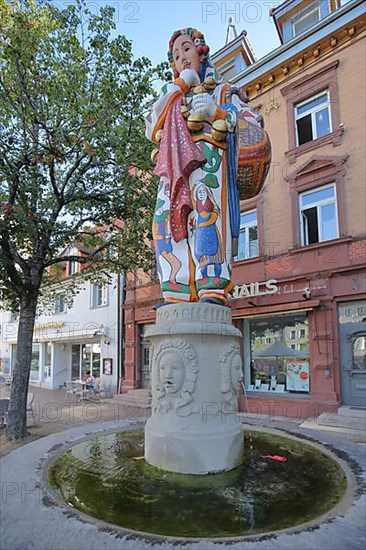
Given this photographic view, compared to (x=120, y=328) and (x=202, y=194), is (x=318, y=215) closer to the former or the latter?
(x=202, y=194)

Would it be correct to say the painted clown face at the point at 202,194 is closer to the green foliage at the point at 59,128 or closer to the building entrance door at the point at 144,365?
the green foliage at the point at 59,128

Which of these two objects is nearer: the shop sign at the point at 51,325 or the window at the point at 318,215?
the window at the point at 318,215

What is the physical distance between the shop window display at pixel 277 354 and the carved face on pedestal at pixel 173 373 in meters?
8.21

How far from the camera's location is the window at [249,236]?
12.8 m

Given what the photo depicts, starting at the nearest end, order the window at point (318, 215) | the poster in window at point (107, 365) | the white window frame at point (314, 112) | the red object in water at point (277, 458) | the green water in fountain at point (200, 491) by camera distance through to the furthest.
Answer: the green water in fountain at point (200, 491)
the red object in water at point (277, 458)
the window at point (318, 215)
the white window frame at point (314, 112)
the poster in window at point (107, 365)

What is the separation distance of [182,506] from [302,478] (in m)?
1.15

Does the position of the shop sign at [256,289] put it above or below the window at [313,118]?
below

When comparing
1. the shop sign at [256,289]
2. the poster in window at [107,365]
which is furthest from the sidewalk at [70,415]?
the shop sign at [256,289]

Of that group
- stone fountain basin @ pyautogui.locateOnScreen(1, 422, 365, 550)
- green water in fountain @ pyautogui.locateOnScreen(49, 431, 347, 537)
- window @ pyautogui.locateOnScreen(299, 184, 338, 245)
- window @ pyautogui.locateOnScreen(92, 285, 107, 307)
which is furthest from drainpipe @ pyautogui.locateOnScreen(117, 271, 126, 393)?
stone fountain basin @ pyautogui.locateOnScreen(1, 422, 365, 550)

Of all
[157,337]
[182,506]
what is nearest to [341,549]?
[182,506]

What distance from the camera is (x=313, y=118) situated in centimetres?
1197

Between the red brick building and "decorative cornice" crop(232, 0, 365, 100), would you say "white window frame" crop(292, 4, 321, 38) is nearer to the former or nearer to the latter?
the red brick building

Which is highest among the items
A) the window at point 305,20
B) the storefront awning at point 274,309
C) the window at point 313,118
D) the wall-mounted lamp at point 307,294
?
the window at point 305,20

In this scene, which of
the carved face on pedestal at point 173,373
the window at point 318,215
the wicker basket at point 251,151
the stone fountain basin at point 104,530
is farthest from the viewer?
the window at point 318,215
